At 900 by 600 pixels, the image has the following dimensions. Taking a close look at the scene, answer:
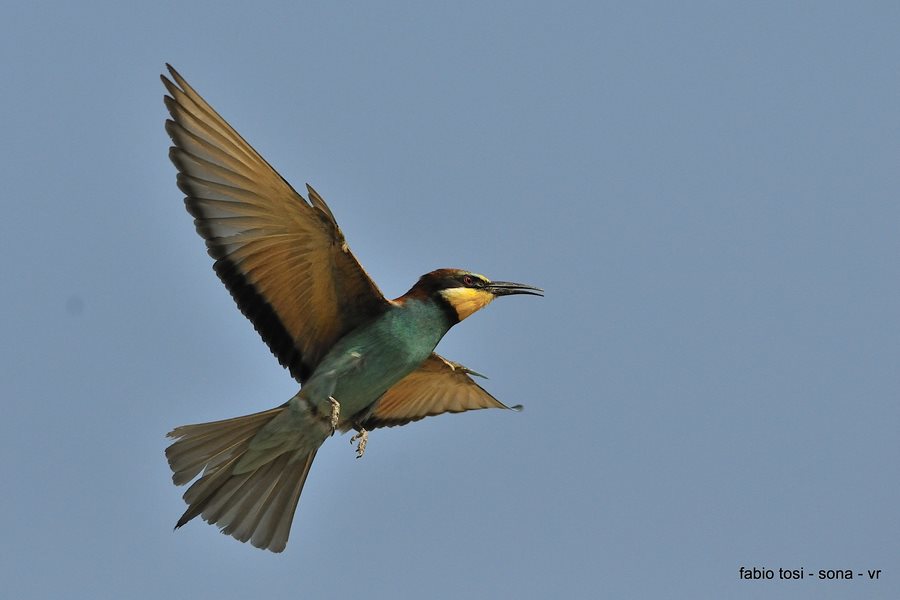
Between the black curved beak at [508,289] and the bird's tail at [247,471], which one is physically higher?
the black curved beak at [508,289]

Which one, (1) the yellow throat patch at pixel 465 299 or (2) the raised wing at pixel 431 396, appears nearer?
(1) the yellow throat patch at pixel 465 299

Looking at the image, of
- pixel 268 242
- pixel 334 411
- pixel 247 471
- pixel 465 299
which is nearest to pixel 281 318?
pixel 268 242

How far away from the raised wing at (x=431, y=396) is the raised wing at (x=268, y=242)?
799 mm

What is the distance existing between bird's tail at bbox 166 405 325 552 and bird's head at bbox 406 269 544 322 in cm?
79

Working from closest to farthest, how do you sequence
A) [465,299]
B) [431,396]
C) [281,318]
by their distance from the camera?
[281,318] → [465,299] → [431,396]

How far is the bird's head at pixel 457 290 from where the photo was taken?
554cm

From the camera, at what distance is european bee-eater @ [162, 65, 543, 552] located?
5125 mm

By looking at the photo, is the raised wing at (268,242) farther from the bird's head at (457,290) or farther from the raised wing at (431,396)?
the raised wing at (431,396)

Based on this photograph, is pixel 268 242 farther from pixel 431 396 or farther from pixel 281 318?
pixel 431 396

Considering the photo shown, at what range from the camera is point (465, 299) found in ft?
18.4

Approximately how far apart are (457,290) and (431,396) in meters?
0.89

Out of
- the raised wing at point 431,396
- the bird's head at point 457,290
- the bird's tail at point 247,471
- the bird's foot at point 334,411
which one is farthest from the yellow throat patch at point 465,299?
the bird's tail at point 247,471

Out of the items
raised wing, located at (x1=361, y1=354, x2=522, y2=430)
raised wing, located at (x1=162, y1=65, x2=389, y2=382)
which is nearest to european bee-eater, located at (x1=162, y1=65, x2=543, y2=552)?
raised wing, located at (x1=162, y1=65, x2=389, y2=382)

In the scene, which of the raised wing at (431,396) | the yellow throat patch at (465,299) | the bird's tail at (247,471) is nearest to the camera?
the bird's tail at (247,471)
